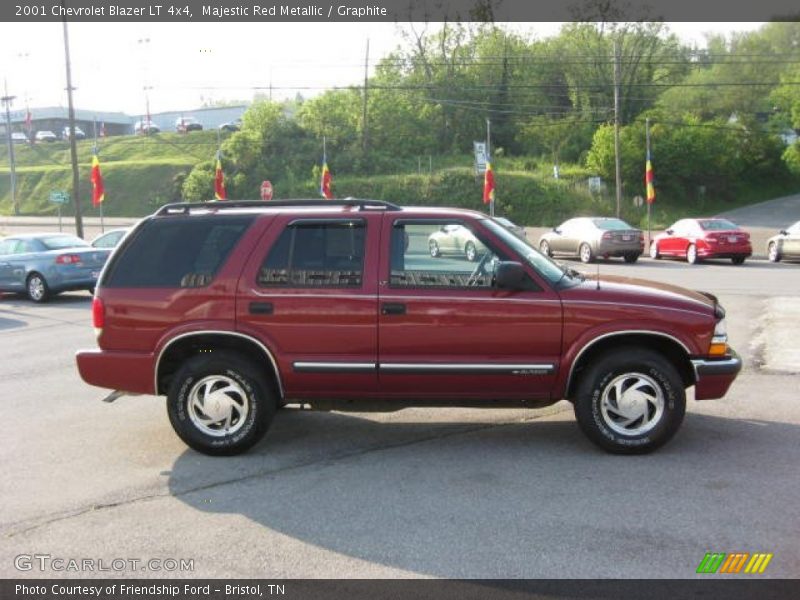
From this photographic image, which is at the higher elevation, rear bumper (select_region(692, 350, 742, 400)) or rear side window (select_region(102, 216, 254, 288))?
rear side window (select_region(102, 216, 254, 288))

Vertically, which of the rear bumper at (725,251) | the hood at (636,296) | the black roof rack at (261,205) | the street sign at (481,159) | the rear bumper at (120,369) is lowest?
the rear bumper at (725,251)

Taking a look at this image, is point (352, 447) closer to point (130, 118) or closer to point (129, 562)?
point (129, 562)

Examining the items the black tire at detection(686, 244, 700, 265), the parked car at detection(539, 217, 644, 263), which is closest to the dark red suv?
the parked car at detection(539, 217, 644, 263)

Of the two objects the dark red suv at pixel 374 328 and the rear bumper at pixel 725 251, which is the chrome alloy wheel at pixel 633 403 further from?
the rear bumper at pixel 725 251

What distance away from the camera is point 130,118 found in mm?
126438

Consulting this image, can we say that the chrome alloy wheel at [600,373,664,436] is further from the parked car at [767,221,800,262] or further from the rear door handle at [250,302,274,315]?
the parked car at [767,221,800,262]

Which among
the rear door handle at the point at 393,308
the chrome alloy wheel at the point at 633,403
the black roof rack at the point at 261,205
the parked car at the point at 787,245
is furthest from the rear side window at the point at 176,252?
the parked car at the point at 787,245

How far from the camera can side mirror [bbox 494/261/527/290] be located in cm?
588

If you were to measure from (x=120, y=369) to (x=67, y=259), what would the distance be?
40.6ft

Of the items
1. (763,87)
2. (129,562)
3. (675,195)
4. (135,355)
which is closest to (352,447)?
(135,355)

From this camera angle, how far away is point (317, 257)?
6176 mm

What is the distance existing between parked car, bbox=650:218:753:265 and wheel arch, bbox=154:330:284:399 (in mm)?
22600

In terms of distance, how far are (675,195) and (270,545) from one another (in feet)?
203

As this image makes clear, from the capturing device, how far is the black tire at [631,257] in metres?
26.9
